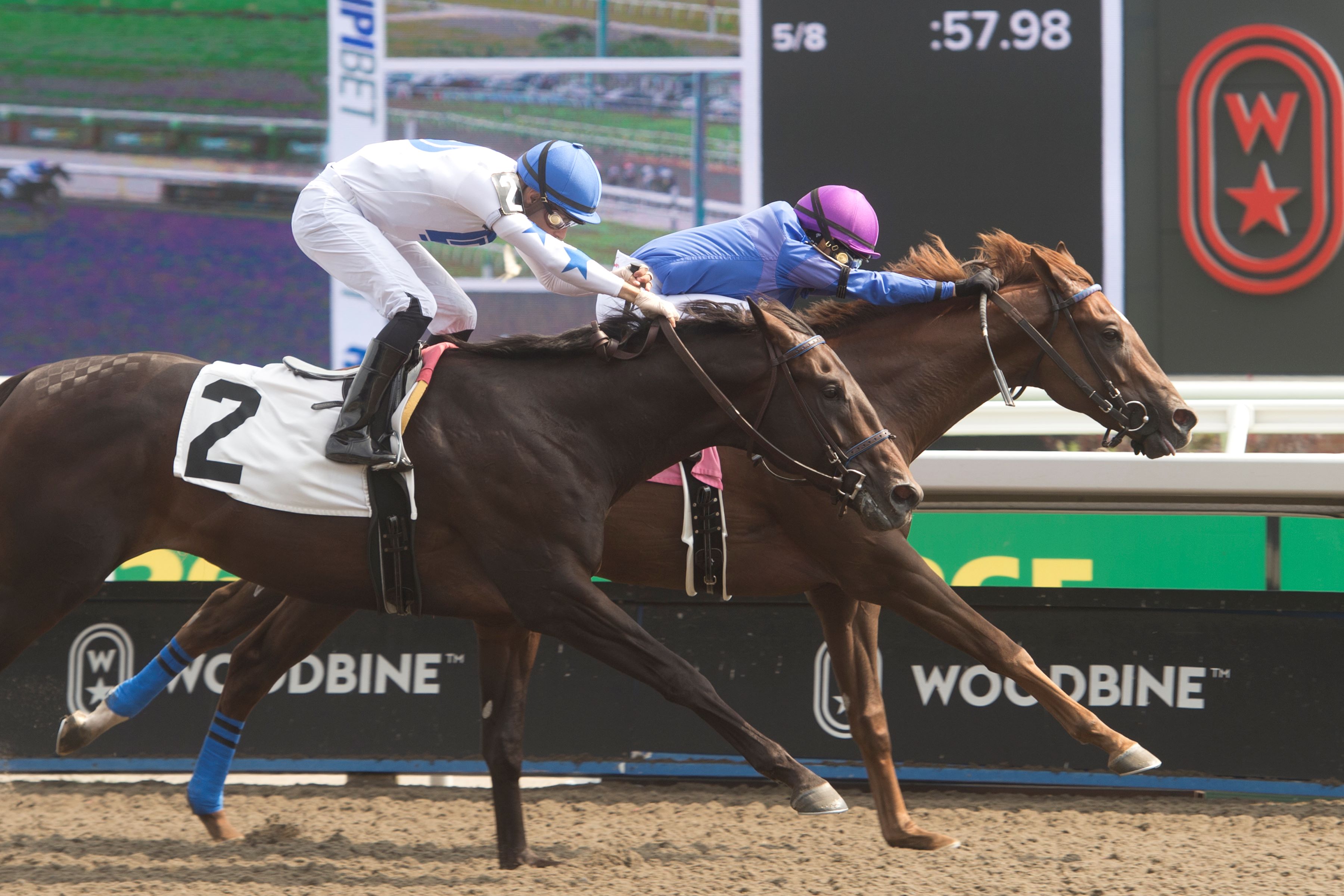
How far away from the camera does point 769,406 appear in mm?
2998

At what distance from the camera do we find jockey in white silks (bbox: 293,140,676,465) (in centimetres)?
300

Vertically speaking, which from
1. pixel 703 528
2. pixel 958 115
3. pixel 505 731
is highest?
pixel 958 115

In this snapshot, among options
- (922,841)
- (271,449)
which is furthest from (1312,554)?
(271,449)

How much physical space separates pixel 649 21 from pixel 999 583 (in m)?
3.62

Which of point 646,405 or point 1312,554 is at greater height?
point 646,405

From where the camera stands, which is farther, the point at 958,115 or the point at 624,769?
the point at 958,115

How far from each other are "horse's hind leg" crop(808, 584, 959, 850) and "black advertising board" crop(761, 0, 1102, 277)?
10.0 feet

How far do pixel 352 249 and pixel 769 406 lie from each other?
110cm

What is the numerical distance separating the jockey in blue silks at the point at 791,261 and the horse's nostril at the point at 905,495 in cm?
89

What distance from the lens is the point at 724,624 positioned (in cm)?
459

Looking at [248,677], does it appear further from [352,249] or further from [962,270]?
[962,270]

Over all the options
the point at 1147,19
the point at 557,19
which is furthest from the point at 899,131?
the point at 557,19

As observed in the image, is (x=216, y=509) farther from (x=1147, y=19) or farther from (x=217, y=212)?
(x=1147, y=19)

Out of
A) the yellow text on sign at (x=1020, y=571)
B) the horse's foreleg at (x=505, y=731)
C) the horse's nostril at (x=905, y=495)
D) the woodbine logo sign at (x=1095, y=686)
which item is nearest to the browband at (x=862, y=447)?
the horse's nostril at (x=905, y=495)
